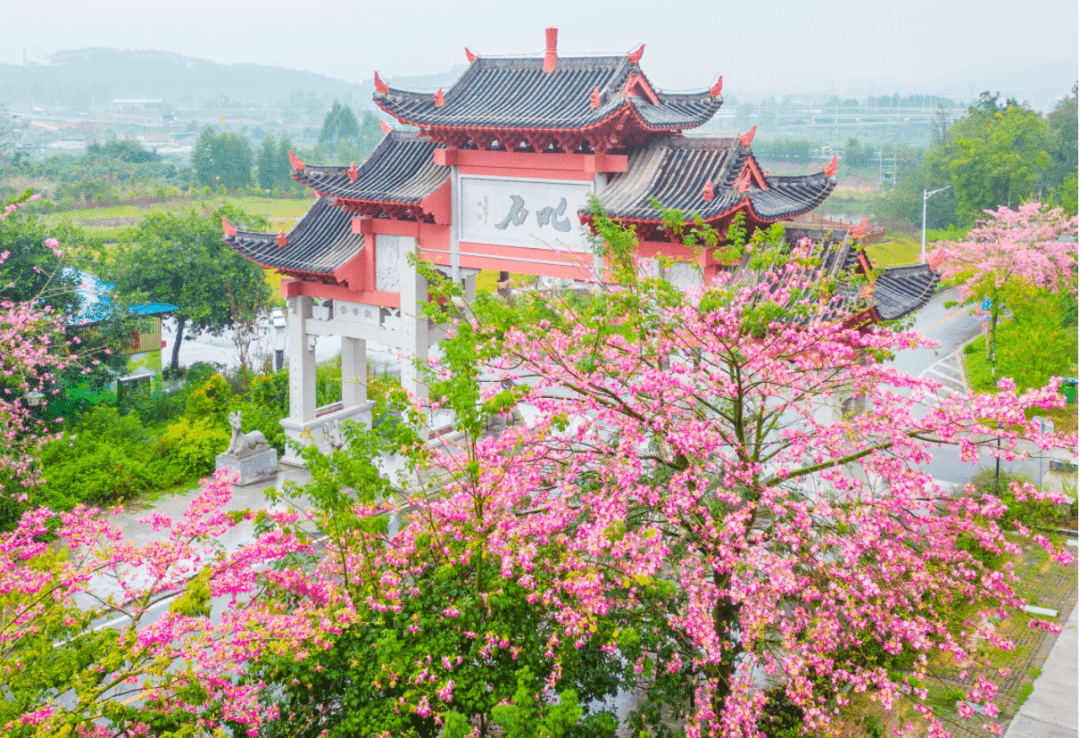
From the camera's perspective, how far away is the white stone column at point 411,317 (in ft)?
Result: 51.4

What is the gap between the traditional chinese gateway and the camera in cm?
1311

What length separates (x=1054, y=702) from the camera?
10.1 meters

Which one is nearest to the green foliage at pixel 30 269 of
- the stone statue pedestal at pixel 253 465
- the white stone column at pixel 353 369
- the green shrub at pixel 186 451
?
the green shrub at pixel 186 451

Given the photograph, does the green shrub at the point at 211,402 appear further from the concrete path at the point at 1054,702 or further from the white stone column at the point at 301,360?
the concrete path at the point at 1054,702

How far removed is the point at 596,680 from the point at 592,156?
27.6 ft

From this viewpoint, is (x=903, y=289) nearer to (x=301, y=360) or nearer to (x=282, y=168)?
(x=301, y=360)

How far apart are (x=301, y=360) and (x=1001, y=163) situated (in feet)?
128

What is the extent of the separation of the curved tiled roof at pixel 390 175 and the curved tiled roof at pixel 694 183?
3.36m

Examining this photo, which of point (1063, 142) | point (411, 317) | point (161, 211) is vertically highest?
point (1063, 142)

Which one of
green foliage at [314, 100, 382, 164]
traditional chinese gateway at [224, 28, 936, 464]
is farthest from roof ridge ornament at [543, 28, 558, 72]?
green foliage at [314, 100, 382, 164]

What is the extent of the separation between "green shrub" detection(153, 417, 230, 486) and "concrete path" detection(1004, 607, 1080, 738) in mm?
13579

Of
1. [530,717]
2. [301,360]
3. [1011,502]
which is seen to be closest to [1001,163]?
[1011,502]

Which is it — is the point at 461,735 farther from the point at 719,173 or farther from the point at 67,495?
the point at 67,495

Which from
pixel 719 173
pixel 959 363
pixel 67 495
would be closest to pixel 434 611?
pixel 719 173
